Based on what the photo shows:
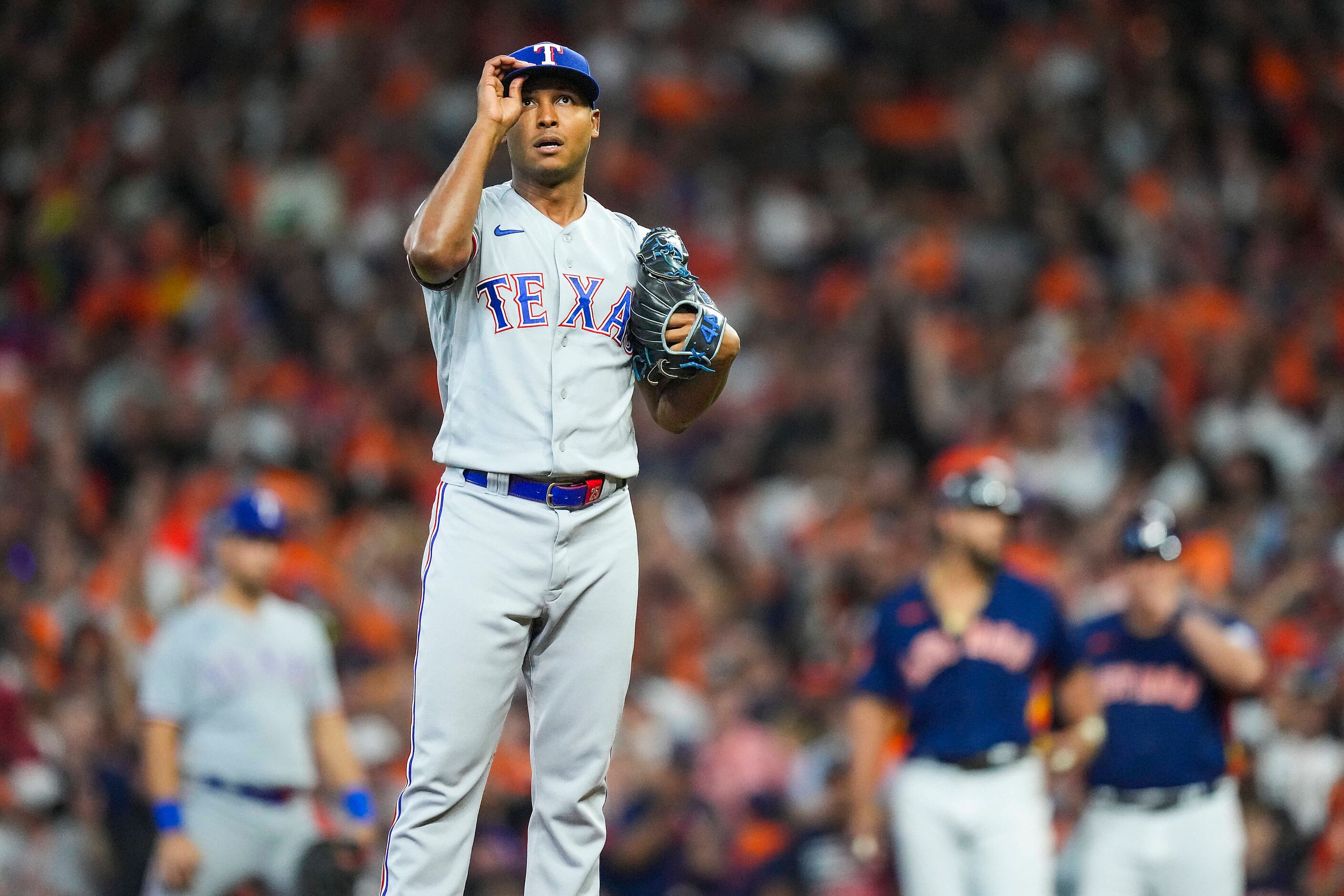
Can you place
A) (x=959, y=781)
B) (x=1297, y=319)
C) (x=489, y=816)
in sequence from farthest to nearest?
(x=1297, y=319), (x=489, y=816), (x=959, y=781)

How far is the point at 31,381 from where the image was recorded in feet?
35.8

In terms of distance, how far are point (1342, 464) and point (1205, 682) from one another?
12.3ft

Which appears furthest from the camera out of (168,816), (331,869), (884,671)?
(884,671)

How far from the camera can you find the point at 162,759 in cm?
588

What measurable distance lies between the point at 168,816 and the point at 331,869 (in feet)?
4.10

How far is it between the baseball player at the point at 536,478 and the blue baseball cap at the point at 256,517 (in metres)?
2.70

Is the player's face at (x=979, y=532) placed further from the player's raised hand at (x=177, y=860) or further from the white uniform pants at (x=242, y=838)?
the player's raised hand at (x=177, y=860)

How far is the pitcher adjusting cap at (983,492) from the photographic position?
580 cm

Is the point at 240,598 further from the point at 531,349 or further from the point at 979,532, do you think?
the point at 531,349

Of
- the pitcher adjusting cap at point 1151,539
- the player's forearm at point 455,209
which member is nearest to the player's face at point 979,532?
the pitcher adjusting cap at point 1151,539

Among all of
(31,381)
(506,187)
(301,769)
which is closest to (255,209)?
(31,381)

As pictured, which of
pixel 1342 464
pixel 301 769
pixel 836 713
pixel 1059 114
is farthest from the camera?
pixel 1059 114

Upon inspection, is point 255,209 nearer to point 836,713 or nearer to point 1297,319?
point 836,713

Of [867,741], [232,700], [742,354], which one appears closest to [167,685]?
[232,700]
